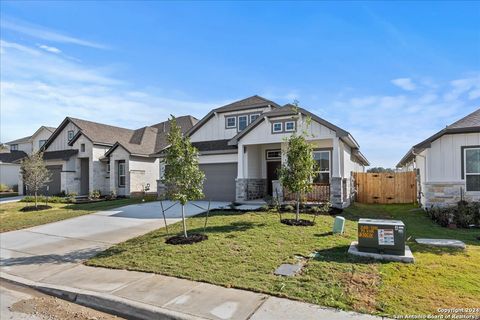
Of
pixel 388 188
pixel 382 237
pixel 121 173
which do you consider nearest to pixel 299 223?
pixel 382 237

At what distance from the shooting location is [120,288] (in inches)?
226

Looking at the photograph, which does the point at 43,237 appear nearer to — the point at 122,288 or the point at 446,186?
the point at 122,288

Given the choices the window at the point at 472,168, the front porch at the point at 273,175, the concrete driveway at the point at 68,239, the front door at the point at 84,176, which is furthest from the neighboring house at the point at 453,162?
the front door at the point at 84,176

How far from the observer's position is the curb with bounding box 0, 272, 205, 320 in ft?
15.5

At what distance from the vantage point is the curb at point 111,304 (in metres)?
4.73

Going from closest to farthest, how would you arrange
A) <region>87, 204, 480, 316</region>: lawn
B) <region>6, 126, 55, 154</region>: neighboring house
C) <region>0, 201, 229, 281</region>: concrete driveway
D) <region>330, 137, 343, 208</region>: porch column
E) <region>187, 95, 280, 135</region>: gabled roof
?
<region>87, 204, 480, 316</region>: lawn < <region>0, 201, 229, 281</region>: concrete driveway < <region>330, 137, 343, 208</region>: porch column < <region>187, 95, 280, 135</region>: gabled roof < <region>6, 126, 55, 154</region>: neighboring house

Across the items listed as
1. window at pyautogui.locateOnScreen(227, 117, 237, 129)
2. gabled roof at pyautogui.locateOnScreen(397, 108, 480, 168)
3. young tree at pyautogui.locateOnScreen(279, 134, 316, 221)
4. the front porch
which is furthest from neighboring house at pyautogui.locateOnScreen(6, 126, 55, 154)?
gabled roof at pyautogui.locateOnScreen(397, 108, 480, 168)

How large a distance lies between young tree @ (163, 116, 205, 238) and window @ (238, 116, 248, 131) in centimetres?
1100

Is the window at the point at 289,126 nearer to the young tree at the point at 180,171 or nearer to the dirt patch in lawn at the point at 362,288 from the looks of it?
the young tree at the point at 180,171

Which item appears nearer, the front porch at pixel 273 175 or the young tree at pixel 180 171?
the young tree at pixel 180 171

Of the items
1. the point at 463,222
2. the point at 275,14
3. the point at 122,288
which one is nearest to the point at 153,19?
the point at 275,14

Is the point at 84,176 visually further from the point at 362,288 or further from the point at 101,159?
the point at 362,288

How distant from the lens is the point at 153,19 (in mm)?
11156

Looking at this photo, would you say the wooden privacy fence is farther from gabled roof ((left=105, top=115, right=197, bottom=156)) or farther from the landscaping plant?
gabled roof ((left=105, top=115, right=197, bottom=156))
